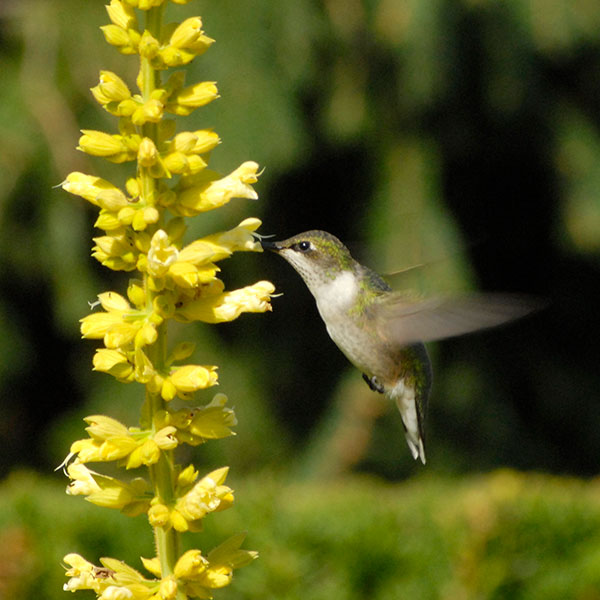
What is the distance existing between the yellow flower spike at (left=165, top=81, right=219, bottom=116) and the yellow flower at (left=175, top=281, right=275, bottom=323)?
386 millimetres

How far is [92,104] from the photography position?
5.04 meters

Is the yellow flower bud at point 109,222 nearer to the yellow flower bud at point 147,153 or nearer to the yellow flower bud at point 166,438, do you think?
the yellow flower bud at point 147,153

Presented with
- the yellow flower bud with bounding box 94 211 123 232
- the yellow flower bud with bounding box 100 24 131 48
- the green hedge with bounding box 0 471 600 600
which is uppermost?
the yellow flower bud with bounding box 100 24 131 48

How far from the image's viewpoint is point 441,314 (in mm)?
2641

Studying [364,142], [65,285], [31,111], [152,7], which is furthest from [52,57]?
[152,7]

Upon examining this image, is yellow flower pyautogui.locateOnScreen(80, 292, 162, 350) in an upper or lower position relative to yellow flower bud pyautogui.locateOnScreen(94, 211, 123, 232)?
lower

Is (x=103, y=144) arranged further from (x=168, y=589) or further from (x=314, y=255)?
(x=314, y=255)

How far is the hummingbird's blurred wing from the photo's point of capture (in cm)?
242

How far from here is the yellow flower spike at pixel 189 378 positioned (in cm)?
184

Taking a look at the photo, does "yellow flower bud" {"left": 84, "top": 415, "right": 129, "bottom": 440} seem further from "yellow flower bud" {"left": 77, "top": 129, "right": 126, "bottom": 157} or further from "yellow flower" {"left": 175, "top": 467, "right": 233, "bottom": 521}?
"yellow flower bud" {"left": 77, "top": 129, "right": 126, "bottom": 157}

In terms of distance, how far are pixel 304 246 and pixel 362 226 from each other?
2.54m

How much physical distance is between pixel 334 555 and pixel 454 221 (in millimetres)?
2655

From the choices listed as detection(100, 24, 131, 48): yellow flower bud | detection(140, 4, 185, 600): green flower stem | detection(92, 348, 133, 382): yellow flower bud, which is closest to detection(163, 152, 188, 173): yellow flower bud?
detection(140, 4, 185, 600): green flower stem

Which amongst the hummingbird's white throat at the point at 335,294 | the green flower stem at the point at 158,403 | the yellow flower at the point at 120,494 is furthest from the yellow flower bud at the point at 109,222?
the hummingbird's white throat at the point at 335,294
